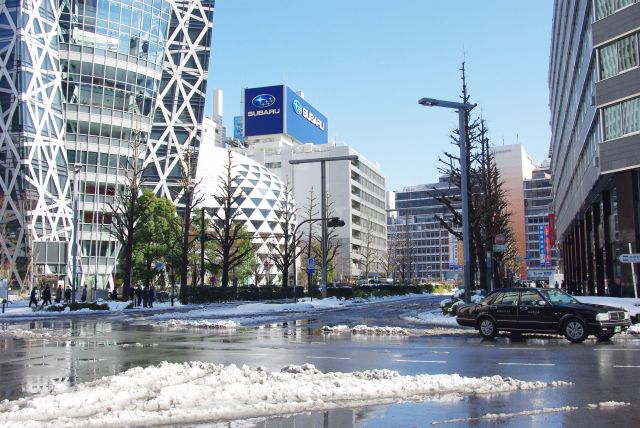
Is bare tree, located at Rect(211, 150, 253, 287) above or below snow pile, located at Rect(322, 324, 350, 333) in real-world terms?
above

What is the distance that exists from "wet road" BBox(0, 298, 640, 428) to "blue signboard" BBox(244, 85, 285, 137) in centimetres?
12352

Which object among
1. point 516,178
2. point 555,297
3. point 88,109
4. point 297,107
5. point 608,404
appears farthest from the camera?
point 516,178

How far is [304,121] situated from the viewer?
159 meters

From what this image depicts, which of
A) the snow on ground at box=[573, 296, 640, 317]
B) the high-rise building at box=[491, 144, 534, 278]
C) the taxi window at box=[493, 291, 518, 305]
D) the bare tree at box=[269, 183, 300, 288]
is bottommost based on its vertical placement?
the snow on ground at box=[573, 296, 640, 317]

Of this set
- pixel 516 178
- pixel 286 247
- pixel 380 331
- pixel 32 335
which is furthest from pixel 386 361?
pixel 516 178

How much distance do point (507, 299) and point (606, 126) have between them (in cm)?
1992

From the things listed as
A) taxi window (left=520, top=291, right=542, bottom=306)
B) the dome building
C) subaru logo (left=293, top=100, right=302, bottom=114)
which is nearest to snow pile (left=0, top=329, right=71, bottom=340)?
taxi window (left=520, top=291, right=542, bottom=306)

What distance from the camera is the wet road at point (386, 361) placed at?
7.57 metres

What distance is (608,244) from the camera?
39875mm

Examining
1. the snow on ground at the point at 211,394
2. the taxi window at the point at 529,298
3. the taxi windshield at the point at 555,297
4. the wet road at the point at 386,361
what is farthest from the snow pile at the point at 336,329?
the snow on ground at the point at 211,394

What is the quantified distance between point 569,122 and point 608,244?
17525 mm

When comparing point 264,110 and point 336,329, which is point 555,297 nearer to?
point 336,329

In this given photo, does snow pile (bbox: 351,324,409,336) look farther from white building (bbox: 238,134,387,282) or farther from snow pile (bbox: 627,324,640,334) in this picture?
white building (bbox: 238,134,387,282)

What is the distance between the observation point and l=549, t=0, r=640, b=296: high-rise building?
3278 cm
